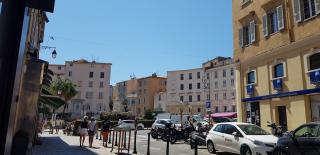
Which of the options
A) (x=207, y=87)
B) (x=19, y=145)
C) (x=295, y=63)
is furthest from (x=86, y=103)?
(x=19, y=145)

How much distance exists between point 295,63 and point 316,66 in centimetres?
147

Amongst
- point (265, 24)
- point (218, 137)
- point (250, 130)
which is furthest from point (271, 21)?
point (218, 137)

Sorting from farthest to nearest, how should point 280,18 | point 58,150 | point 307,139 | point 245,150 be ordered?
point 280,18, point 58,150, point 245,150, point 307,139

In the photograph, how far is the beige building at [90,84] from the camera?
84625mm

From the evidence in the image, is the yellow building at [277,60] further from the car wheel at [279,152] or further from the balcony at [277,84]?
the car wheel at [279,152]

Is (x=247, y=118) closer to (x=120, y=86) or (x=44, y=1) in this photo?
(x=44, y=1)

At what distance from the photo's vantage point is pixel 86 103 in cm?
8488

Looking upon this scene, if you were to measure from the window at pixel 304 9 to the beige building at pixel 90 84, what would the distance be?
71.7m

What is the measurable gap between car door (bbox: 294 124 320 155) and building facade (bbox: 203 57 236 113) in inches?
2522

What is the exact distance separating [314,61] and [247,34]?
7.49 m

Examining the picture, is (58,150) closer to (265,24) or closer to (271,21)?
(265,24)

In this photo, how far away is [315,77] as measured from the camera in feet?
53.0

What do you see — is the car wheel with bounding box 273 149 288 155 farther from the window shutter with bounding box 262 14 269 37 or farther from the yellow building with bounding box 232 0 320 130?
the window shutter with bounding box 262 14 269 37

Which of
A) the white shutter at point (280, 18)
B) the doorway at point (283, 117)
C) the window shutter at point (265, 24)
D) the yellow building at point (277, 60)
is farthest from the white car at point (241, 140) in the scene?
the window shutter at point (265, 24)
